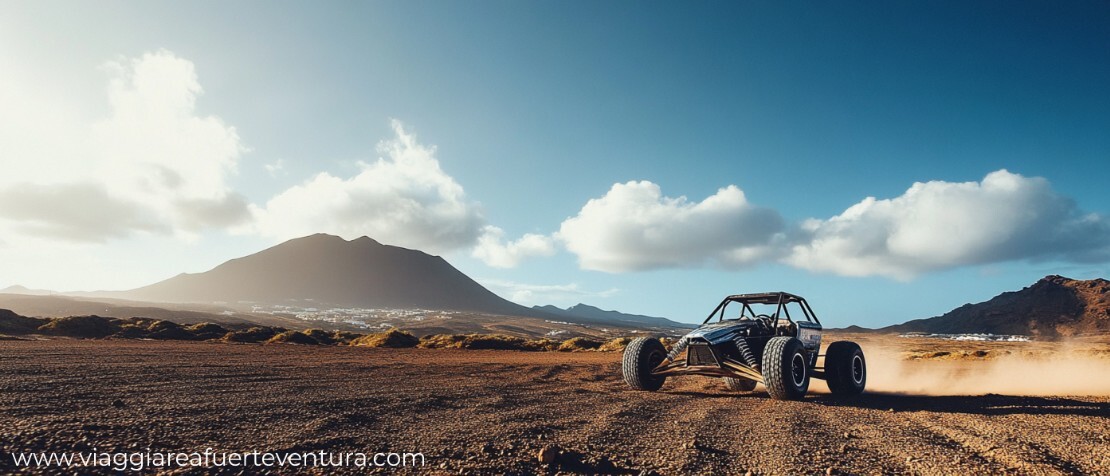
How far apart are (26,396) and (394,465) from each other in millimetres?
6856

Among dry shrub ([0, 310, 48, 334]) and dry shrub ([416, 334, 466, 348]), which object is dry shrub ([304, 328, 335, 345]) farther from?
dry shrub ([0, 310, 48, 334])

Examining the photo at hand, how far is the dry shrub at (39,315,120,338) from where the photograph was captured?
2634 cm

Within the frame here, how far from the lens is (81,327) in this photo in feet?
89.9

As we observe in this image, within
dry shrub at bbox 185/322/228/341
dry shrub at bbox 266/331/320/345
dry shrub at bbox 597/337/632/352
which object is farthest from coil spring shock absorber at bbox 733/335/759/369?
dry shrub at bbox 185/322/228/341

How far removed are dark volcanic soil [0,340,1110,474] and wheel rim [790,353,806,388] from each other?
0.46m

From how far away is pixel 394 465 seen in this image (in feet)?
14.3

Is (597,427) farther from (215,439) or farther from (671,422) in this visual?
(215,439)

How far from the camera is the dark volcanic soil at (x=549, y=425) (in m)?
4.70

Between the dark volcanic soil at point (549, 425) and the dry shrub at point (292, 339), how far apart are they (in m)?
17.9

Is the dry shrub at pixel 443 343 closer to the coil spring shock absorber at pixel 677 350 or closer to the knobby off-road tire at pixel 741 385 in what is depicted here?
the knobby off-road tire at pixel 741 385

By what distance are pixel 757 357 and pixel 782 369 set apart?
194 centimetres

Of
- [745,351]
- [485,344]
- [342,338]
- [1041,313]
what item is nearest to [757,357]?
[745,351]

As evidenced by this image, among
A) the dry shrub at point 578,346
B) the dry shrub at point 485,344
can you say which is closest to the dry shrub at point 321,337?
the dry shrub at point 485,344

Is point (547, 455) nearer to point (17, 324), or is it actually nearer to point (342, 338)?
point (342, 338)
